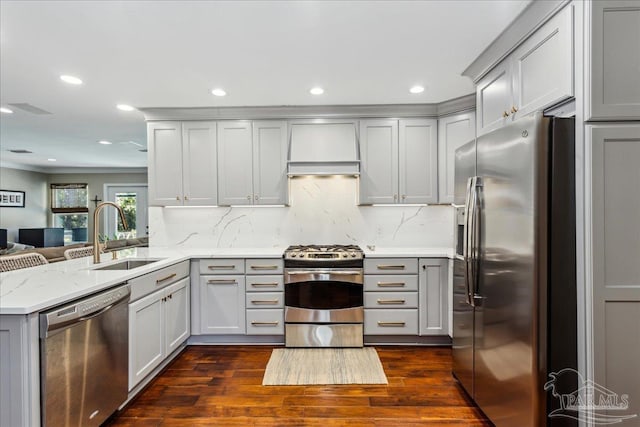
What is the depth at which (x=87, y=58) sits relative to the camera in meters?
2.32

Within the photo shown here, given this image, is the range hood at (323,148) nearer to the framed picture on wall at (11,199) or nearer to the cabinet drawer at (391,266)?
the cabinet drawer at (391,266)

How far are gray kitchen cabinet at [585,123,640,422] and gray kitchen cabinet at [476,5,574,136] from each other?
0.32 meters

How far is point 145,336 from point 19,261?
1.36 m

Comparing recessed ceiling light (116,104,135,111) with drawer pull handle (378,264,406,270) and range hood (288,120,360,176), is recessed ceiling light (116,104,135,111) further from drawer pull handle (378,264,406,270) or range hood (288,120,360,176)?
drawer pull handle (378,264,406,270)

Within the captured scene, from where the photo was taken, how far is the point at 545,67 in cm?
175

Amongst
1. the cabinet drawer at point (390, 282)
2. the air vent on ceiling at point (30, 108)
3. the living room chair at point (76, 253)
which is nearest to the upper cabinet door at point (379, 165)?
the cabinet drawer at point (390, 282)

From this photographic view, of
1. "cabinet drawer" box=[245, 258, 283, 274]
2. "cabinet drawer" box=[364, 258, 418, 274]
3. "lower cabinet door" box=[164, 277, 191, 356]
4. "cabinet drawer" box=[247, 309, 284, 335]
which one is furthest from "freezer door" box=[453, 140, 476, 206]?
"lower cabinet door" box=[164, 277, 191, 356]

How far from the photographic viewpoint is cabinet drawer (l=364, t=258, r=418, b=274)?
10.2 ft

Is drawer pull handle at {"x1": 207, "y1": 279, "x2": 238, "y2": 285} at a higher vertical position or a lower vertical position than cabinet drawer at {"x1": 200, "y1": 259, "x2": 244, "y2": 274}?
lower

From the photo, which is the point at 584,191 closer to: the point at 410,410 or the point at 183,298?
the point at 410,410

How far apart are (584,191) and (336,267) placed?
81.5 inches

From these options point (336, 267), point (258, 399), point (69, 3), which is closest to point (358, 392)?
point (258, 399)

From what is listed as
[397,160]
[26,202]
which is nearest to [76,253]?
[397,160]

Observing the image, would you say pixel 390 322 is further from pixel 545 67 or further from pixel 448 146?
pixel 545 67
